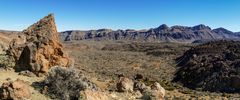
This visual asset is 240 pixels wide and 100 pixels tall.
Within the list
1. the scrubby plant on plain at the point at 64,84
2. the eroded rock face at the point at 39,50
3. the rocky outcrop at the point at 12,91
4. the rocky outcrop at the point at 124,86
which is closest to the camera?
the rocky outcrop at the point at 12,91

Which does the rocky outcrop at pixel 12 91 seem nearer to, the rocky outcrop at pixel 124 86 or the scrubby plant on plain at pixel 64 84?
the scrubby plant on plain at pixel 64 84

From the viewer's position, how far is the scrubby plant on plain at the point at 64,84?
19391 millimetres

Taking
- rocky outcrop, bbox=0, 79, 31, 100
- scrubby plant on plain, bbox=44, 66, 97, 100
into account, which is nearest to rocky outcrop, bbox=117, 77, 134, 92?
scrubby plant on plain, bbox=44, 66, 97, 100

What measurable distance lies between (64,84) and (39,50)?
4416 mm

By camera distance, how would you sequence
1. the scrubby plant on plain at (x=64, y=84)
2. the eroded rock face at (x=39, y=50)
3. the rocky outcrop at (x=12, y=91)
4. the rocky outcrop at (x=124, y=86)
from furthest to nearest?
A: the rocky outcrop at (x=124, y=86)
the eroded rock face at (x=39, y=50)
the scrubby plant on plain at (x=64, y=84)
the rocky outcrop at (x=12, y=91)

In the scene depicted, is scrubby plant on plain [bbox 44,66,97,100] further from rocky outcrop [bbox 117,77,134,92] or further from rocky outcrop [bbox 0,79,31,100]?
rocky outcrop [bbox 117,77,134,92]

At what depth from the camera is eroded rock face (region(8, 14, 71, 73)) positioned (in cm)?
2319

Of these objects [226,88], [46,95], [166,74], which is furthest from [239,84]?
[46,95]

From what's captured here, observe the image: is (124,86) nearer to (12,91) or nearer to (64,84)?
(64,84)

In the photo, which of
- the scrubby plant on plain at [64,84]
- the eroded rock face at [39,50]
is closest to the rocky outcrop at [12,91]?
the scrubby plant on plain at [64,84]

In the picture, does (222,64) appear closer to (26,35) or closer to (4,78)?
(26,35)

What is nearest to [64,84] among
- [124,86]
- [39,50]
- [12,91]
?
[12,91]

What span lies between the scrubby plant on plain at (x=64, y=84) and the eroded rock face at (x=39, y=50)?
2876 mm

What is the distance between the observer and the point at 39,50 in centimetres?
2339
